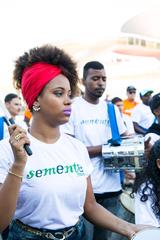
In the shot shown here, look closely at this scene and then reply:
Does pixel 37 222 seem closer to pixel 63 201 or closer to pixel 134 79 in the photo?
pixel 63 201

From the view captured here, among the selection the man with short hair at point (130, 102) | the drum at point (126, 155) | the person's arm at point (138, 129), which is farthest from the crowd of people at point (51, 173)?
the man with short hair at point (130, 102)

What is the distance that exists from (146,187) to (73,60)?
774 mm

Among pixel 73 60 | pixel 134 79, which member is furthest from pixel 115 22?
pixel 73 60

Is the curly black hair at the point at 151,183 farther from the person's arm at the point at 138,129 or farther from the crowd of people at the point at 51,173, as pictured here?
the person's arm at the point at 138,129

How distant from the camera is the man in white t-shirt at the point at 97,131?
3.21m

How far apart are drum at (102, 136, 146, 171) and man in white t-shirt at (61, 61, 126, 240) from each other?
0.10m

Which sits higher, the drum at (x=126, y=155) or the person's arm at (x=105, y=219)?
the person's arm at (x=105, y=219)

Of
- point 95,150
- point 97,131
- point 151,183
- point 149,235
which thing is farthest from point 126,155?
point 149,235

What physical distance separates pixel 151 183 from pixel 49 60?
0.86 metres

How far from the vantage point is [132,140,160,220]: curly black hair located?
210 centimetres

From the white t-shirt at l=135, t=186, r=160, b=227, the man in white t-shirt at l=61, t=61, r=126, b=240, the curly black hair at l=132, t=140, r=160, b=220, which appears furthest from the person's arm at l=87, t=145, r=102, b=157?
the white t-shirt at l=135, t=186, r=160, b=227

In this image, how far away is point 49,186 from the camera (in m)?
1.77

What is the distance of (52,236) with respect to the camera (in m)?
1.80

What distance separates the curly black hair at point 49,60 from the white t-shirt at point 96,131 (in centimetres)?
119
